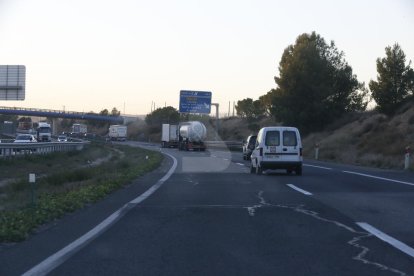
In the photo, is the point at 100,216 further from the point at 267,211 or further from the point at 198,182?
the point at 198,182

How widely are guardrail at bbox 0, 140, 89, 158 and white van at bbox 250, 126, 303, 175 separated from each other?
19.6 meters

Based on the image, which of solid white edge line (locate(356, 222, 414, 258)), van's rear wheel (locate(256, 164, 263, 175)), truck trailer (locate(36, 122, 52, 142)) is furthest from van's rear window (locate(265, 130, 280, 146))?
truck trailer (locate(36, 122, 52, 142))

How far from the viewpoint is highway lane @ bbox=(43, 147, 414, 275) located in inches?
316

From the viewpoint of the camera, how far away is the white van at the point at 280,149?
85.0 feet

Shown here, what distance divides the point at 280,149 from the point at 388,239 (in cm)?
1606

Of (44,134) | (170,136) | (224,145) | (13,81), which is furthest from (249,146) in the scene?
(44,134)

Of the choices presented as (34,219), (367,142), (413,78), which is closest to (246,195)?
(34,219)

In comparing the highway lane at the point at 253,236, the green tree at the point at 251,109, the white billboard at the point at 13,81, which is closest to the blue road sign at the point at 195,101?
the white billboard at the point at 13,81

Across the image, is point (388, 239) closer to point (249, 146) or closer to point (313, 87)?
point (249, 146)

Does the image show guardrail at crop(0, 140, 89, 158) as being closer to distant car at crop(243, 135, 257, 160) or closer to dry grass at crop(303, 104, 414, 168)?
distant car at crop(243, 135, 257, 160)

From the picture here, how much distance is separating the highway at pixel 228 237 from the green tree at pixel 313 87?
1890 inches

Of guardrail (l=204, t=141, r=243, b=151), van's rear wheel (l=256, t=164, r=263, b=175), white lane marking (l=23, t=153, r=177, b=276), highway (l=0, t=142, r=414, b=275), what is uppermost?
guardrail (l=204, t=141, r=243, b=151)

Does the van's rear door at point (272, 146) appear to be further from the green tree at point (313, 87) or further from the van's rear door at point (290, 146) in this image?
the green tree at point (313, 87)

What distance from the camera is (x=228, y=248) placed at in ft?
30.5
